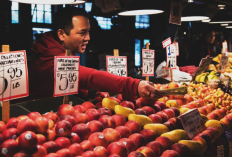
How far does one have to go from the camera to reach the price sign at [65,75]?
1.92 m

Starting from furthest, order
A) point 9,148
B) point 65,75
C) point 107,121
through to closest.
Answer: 1. point 65,75
2. point 107,121
3. point 9,148

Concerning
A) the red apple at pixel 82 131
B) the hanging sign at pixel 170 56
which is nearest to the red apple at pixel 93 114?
the red apple at pixel 82 131

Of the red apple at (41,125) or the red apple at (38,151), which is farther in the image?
the red apple at (41,125)

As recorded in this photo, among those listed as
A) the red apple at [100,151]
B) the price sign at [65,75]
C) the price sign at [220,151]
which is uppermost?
the price sign at [65,75]

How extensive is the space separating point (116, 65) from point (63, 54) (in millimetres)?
564

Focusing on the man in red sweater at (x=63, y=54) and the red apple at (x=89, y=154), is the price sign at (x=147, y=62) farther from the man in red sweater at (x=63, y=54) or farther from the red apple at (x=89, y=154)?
the red apple at (x=89, y=154)

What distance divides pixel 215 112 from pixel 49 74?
1753 mm

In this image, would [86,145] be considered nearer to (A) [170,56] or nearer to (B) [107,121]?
(B) [107,121]

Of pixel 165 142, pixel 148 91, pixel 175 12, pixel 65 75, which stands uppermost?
pixel 175 12

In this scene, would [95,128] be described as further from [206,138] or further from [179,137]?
[206,138]

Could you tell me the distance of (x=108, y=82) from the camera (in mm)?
2264

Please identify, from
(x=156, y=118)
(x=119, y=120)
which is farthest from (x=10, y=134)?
(x=156, y=118)

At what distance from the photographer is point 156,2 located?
129 inches

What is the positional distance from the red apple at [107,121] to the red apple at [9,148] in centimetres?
68
